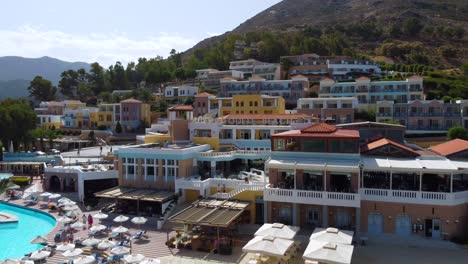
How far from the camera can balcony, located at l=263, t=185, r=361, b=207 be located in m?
24.4

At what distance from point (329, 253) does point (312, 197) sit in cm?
654

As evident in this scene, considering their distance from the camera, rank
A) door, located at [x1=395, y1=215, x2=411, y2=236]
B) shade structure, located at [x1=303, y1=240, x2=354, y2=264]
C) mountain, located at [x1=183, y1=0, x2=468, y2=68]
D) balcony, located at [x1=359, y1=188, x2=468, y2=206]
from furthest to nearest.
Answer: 1. mountain, located at [x1=183, y1=0, x2=468, y2=68]
2. door, located at [x1=395, y1=215, x2=411, y2=236]
3. balcony, located at [x1=359, y1=188, x2=468, y2=206]
4. shade structure, located at [x1=303, y1=240, x2=354, y2=264]

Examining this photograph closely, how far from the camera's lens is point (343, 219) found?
25.7 m

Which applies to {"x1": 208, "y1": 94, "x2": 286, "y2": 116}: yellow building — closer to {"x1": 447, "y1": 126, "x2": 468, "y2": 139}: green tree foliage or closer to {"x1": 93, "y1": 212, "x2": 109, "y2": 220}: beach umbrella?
{"x1": 447, "y1": 126, "x2": 468, "y2": 139}: green tree foliage

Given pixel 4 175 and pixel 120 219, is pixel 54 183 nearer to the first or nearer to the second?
pixel 4 175

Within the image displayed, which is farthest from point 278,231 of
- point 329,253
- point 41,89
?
point 41,89

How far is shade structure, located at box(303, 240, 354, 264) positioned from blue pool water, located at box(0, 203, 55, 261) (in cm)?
1807

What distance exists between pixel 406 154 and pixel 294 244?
11.6 meters

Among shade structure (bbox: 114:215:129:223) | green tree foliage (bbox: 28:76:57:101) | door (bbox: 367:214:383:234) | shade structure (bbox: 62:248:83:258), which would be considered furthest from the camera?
green tree foliage (bbox: 28:76:57:101)

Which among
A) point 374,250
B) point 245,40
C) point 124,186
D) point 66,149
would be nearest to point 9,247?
point 124,186

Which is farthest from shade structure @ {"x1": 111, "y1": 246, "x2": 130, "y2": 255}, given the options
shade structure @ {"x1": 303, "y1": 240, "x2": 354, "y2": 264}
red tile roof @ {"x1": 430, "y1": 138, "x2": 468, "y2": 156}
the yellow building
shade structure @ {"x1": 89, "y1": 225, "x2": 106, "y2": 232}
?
the yellow building

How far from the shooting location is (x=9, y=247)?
86.3 feet

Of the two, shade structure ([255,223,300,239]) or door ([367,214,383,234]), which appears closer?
shade structure ([255,223,300,239])

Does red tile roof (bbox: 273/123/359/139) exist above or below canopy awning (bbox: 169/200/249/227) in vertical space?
above
